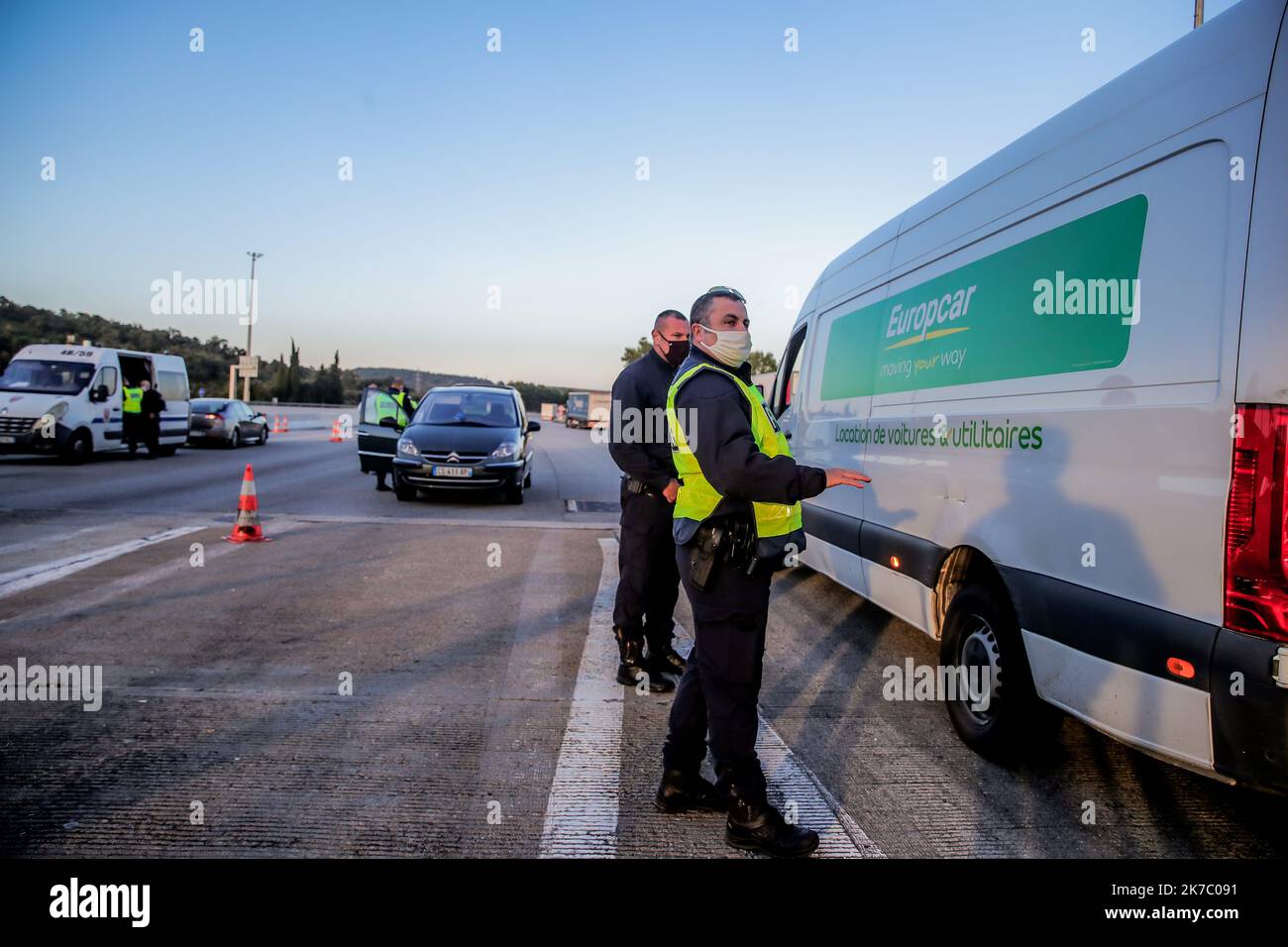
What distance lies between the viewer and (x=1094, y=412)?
9.71 feet

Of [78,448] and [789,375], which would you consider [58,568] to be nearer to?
[789,375]

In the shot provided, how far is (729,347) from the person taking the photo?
9.69ft

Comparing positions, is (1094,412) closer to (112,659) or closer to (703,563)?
(703,563)

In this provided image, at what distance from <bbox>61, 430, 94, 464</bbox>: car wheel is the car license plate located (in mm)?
9062

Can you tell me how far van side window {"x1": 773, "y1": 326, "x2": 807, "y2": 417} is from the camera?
700 cm

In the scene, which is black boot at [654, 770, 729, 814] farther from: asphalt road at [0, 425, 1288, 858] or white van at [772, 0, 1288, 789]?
white van at [772, 0, 1288, 789]

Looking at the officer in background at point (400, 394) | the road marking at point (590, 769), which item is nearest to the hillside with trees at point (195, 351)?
the officer in background at point (400, 394)

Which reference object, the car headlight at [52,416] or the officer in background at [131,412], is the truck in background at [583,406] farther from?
the car headlight at [52,416]

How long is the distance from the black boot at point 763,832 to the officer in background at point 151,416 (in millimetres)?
19198

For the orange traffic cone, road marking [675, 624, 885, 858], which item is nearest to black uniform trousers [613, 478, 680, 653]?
road marking [675, 624, 885, 858]

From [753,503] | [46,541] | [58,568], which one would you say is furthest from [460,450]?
[753,503]
